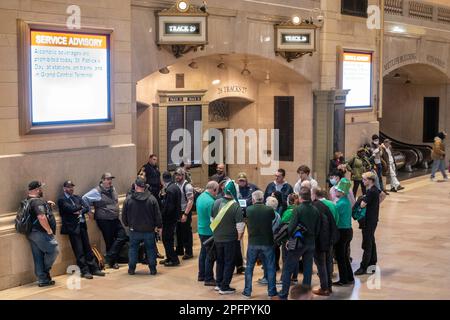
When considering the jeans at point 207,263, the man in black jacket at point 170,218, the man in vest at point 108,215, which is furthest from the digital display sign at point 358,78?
the jeans at point 207,263

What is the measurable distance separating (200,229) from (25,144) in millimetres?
2876

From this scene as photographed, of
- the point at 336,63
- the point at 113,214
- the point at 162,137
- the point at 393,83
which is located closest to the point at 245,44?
the point at 162,137

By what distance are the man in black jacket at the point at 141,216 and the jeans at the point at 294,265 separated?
226 cm

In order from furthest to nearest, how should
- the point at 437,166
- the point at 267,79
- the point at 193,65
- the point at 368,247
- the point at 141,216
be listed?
1. the point at 437,166
2. the point at 267,79
3. the point at 193,65
4. the point at 368,247
5. the point at 141,216

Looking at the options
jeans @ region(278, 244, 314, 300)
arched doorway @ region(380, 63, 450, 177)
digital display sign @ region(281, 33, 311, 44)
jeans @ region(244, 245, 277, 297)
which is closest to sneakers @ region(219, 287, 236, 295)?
jeans @ region(244, 245, 277, 297)

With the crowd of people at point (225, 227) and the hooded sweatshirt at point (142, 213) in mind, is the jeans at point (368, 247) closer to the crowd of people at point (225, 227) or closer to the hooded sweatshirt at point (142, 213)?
the crowd of people at point (225, 227)

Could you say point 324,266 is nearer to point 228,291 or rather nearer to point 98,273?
point 228,291

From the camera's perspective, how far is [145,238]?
12.2 metres

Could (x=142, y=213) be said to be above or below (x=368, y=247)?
above

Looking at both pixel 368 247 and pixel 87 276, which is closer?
pixel 87 276

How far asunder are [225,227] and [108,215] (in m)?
2.63

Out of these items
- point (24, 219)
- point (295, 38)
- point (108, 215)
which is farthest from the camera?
point (295, 38)

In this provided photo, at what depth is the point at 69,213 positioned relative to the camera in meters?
12.1

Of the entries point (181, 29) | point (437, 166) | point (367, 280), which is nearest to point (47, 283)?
point (367, 280)
